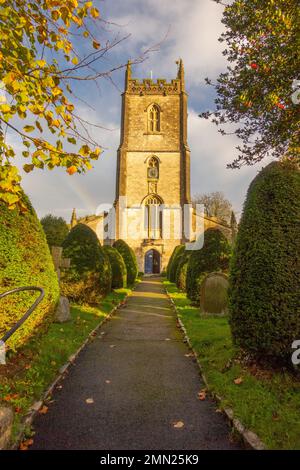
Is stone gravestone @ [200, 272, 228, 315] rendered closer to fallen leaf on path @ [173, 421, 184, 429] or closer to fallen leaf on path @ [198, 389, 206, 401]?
fallen leaf on path @ [198, 389, 206, 401]

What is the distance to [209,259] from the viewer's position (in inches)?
548

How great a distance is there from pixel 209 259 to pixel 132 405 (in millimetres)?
9778

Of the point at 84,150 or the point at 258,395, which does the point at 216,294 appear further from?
the point at 84,150

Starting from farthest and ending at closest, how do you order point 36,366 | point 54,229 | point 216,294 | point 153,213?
point 153,213 → point 54,229 → point 216,294 → point 36,366

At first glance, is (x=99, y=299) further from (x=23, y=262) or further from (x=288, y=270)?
(x=288, y=270)

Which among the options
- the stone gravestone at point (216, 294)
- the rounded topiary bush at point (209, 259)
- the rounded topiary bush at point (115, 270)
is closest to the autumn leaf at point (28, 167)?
the stone gravestone at point (216, 294)

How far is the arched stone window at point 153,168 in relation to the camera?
42688 mm

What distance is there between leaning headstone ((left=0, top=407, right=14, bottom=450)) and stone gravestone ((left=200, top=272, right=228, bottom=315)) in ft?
28.0

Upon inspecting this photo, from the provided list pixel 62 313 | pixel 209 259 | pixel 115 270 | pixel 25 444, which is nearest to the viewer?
pixel 25 444

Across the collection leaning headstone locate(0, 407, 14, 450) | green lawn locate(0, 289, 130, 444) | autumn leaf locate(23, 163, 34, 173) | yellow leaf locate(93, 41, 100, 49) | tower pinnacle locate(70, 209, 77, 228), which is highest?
tower pinnacle locate(70, 209, 77, 228)

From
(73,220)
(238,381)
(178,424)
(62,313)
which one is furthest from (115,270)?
(73,220)

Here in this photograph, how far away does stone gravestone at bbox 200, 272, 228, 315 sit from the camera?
1117 centimetres

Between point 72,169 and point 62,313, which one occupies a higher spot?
point 72,169

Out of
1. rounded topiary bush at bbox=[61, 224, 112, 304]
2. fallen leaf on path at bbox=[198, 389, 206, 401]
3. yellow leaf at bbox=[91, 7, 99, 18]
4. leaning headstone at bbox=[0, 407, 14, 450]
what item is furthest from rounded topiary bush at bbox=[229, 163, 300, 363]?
rounded topiary bush at bbox=[61, 224, 112, 304]
